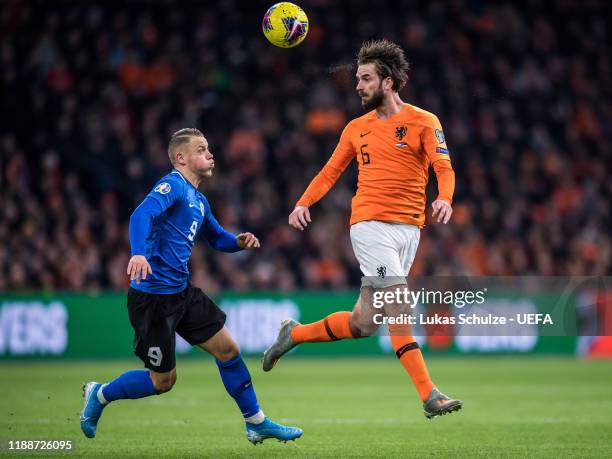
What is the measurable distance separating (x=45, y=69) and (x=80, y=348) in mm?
6157

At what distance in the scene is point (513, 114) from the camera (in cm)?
2083

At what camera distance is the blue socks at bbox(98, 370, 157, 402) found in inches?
280

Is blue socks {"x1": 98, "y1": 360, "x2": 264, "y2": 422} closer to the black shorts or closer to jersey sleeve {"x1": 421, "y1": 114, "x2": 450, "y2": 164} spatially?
the black shorts

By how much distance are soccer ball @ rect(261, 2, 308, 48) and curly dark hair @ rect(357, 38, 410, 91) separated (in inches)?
42.0

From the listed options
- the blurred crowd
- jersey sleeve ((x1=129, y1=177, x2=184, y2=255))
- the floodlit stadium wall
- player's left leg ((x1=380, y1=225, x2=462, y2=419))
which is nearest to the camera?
jersey sleeve ((x1=129, y1=177, x2=184, y2=255))

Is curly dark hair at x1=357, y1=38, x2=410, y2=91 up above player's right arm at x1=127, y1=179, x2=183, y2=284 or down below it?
above

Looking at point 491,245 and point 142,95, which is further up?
point 142,95

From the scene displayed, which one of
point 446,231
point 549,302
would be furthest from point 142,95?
point 549,302

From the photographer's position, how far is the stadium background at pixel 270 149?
54.9 feet

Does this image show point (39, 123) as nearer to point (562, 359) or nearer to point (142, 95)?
point (142, 95)

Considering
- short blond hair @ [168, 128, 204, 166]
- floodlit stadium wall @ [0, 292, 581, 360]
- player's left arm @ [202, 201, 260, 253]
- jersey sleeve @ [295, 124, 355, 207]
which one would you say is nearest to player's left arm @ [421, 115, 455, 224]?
jersey sleeve @ [295, 124, 355, 207]

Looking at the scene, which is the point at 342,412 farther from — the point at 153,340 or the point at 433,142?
the point at 433,142

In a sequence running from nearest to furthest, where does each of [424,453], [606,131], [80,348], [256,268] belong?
[424,453], [80,348], [256,268], [606,131]

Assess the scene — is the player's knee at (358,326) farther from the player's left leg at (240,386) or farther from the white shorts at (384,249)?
the player's left leg at (240,386)
